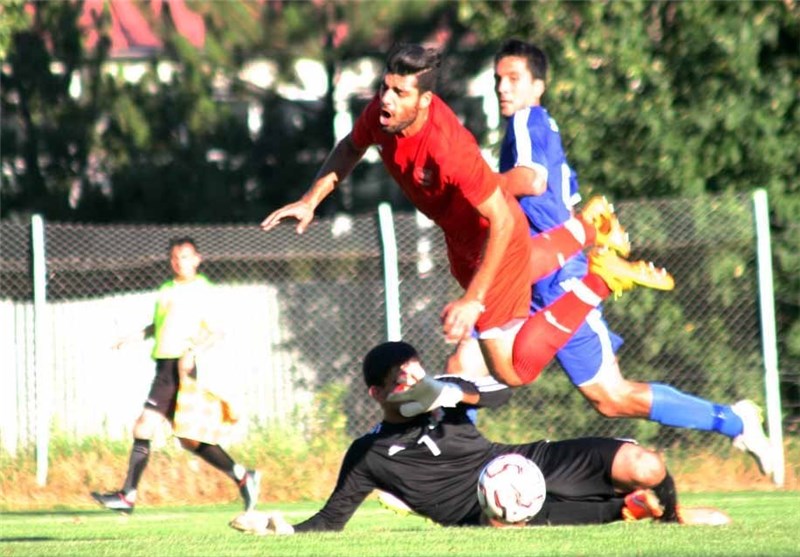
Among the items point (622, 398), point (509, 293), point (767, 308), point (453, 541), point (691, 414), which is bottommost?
point (453, 541)

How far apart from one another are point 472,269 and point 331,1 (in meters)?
10.5

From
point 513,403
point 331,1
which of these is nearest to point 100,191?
point 331,1

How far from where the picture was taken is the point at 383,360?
291 inches

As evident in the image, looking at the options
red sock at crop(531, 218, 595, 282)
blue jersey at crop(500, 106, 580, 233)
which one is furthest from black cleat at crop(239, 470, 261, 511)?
red sock at crop(531, 218, 595, 282)

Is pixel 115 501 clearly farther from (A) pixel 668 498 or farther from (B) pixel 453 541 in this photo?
(A) pixel 668 498

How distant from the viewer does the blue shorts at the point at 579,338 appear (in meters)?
8.08

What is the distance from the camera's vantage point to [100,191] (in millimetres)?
17875

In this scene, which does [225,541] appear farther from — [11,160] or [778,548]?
[11,160]

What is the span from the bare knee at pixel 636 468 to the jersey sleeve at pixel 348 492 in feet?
3.86

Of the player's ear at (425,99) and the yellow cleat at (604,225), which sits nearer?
the player's ear at (425,99)

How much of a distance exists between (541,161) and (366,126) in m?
1.07

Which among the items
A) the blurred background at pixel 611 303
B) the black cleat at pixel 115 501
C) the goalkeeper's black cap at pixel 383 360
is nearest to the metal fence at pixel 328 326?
the blurred background at pixel 611 303

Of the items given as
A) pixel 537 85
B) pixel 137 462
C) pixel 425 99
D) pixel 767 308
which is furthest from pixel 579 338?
pixel 767 308

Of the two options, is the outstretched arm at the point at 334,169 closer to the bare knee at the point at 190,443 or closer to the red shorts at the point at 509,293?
the red shorts at the point at 509,293
